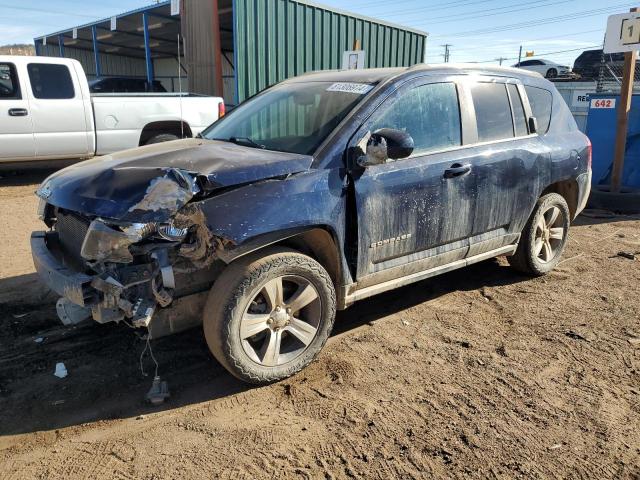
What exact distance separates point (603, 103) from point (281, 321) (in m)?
8.16

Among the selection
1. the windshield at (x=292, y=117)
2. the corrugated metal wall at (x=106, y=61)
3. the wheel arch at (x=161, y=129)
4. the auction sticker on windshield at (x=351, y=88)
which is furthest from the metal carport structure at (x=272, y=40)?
the corrugated metal wall at (x=106, y=61)

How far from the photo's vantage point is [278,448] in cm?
271

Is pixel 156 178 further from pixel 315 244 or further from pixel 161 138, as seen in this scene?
pixel 161 138

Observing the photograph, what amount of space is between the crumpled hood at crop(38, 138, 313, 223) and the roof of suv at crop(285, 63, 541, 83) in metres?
1.00

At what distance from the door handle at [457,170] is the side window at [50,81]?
24.6 feet

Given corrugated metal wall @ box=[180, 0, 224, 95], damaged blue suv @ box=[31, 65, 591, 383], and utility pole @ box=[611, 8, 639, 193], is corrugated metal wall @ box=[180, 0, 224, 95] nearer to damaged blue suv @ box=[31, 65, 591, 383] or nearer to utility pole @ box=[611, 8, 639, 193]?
utility pole @ box=[611, 8, 639, 193]

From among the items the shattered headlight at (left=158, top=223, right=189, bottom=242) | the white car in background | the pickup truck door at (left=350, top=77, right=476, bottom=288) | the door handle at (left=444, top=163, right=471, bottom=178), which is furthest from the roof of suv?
the white car in background

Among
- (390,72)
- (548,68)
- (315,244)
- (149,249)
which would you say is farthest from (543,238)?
(548,68)

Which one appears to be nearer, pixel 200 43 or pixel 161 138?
pixel 161 138

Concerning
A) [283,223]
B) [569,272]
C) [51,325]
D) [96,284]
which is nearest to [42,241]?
[51,325]

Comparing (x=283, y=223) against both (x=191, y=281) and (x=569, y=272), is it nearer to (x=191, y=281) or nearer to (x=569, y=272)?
(x=191, y=281)

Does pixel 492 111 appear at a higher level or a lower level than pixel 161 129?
higher

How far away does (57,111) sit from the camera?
8.91m

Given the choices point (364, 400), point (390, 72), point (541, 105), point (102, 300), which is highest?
point (390, 72)
